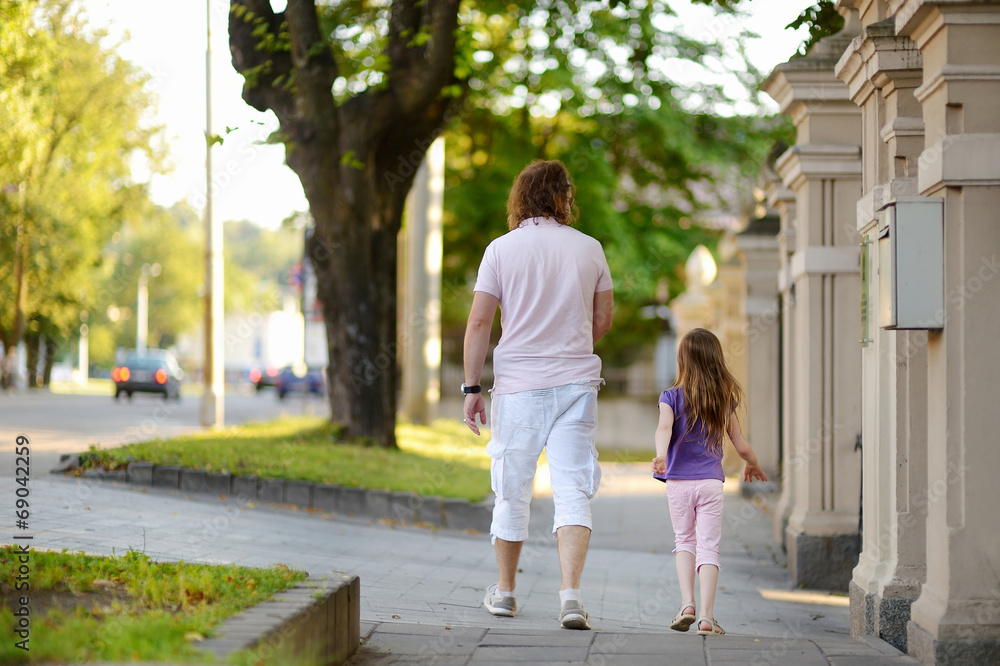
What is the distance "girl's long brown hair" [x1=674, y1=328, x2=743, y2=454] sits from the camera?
533cm

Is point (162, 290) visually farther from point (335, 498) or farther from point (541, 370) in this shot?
point (541, 370)

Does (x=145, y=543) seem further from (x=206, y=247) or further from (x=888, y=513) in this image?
(x=206, y=247)

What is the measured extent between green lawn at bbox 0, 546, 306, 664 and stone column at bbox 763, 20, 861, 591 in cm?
419

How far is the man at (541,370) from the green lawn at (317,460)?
15.3 ft

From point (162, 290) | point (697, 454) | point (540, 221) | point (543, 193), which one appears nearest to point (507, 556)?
point (697, 454)

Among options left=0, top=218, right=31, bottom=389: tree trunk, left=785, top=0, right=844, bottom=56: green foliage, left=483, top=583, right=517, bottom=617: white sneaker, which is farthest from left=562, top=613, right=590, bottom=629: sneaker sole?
left=0, top=218, right=31, bottom=389: tree trunk

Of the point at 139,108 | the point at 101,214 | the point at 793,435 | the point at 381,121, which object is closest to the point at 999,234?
the point at 793,435

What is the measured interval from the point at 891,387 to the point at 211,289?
46.5ft

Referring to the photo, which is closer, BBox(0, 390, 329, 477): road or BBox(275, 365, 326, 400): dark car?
BBox(0, 390, 329, 477): road

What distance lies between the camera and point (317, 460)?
34.5ft

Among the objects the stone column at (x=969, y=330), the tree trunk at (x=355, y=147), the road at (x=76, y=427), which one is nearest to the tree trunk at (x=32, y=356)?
the road at (x=76, y=427)

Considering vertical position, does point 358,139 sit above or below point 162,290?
below

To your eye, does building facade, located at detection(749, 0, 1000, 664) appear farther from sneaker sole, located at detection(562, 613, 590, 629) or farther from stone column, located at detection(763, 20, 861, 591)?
stone column, located at detection(763, 20, 861, 591)

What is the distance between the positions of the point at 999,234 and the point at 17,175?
30.5 m
